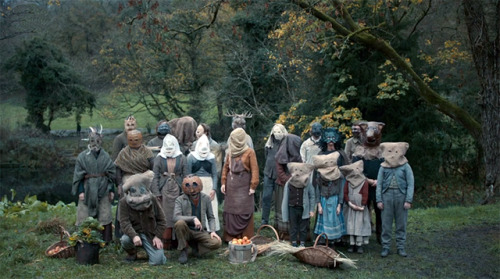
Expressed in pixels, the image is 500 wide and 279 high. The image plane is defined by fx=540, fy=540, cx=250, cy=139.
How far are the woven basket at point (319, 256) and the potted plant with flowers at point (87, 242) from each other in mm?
2640

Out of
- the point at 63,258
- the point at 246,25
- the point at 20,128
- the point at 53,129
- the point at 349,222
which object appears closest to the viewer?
the point at 63,258

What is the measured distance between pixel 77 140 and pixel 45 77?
12.3ft

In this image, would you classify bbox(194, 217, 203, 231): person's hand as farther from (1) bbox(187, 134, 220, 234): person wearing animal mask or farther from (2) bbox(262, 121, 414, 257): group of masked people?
(2) bbox(262, 121, 414, 257): group of masked people

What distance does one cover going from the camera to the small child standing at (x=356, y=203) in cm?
792

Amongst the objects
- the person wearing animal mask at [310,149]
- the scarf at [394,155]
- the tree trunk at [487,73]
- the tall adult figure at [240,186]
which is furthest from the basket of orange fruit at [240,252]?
the tree trunk at [487,73]

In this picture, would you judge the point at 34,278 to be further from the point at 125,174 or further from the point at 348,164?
the point at 348,164

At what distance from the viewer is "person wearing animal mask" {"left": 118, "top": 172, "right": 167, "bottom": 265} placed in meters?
6.91

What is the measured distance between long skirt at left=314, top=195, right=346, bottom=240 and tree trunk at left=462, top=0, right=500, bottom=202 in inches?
207

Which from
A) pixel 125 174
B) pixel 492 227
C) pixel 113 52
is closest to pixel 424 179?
pixel 492 227

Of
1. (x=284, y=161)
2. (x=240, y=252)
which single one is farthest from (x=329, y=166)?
(x=240, y=252)

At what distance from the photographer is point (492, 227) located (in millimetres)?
9883

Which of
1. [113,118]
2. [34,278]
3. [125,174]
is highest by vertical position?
[113,118]

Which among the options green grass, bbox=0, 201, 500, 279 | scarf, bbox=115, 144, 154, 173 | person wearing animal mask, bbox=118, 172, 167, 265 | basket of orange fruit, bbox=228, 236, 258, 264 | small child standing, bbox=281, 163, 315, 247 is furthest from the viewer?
scarf, bbox=115, 144, 154, 173

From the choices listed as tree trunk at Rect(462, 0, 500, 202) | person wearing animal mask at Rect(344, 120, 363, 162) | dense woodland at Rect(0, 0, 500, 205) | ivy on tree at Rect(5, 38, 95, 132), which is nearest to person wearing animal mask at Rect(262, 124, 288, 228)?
person wearing animal mask at Rect(344, 120, 363, 162)
